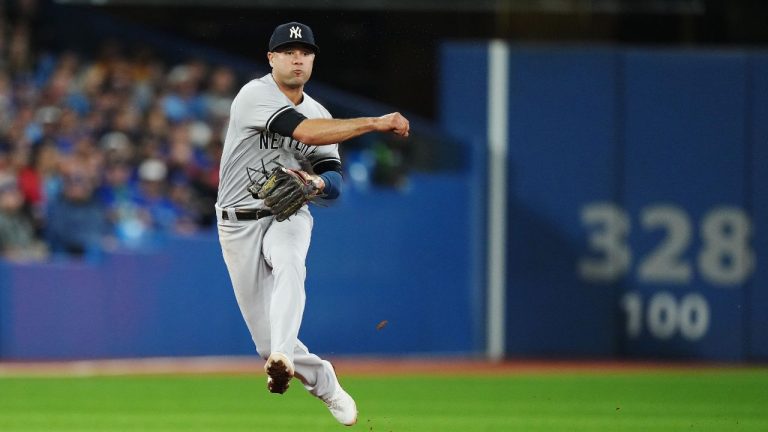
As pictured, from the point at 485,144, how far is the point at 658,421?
5.99 meters

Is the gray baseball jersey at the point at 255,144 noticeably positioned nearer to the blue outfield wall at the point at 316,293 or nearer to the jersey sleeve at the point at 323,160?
the jersey sleeve at the point at 323,160

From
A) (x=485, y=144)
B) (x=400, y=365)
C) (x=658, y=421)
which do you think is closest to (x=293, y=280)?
(x=658, y=421)

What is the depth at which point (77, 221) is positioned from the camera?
45.3 ft

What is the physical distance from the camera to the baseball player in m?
6.68

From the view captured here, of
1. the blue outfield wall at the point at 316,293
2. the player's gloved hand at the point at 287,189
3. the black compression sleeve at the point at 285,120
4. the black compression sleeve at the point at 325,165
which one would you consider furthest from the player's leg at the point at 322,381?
the blue outfield wall at the point at 316,293

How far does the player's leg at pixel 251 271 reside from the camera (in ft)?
23.0

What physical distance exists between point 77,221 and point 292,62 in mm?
7442

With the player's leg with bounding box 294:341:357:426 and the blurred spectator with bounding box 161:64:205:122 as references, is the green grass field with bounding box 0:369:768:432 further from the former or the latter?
the blurred spectator with bounding box 161:64:205:122

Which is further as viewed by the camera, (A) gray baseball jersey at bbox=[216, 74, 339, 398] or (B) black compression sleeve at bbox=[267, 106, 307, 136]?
(A) gray baseball jersey at bbox=[216, 74, 339, 398]

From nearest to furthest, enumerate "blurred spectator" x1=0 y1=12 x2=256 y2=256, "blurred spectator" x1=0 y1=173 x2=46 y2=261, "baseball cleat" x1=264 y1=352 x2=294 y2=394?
"baseball cleat" x1=264 y1=352 x2=294 y2=394 < "blurred spectator" x1=0 y1=173 x2=46 y2=261 < "blurred spectator" x1=0 y1=12 x2=256 y2=256

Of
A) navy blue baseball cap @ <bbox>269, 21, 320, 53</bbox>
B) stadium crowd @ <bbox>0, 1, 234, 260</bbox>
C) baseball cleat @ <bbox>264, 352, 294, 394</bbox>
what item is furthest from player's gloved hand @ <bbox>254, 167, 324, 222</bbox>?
stadium crowd @ <bbox>0, 1, 234, 260</bbox>


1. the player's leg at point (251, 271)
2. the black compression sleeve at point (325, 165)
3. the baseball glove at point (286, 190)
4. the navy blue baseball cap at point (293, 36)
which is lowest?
the player's leg at point (251, 271)

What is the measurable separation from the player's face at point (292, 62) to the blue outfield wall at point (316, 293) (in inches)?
279

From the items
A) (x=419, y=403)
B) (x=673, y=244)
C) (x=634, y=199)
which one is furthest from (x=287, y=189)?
(x=673, y=244)
